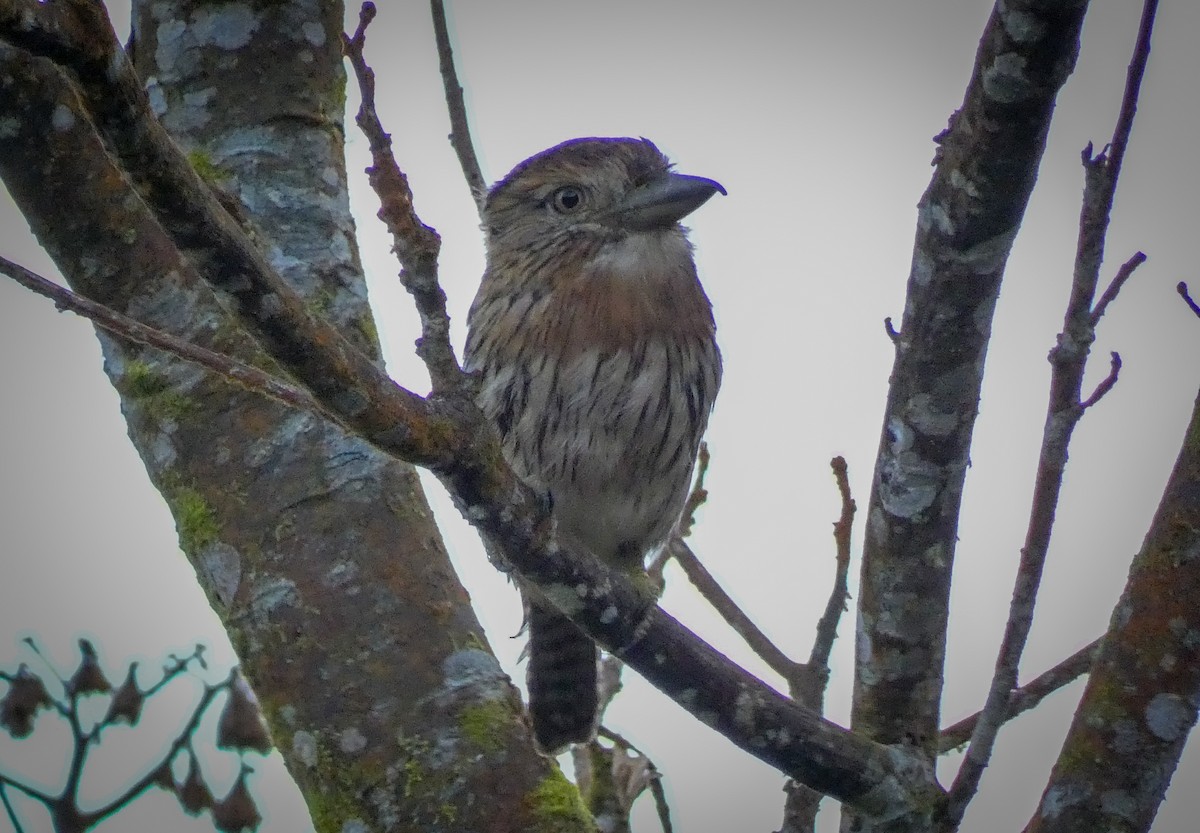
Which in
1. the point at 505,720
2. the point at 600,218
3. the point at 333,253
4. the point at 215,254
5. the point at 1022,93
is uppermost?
the point at 600,218

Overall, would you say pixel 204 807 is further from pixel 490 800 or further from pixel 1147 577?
pixel 1147 577

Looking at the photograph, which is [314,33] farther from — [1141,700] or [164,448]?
[1141,700]

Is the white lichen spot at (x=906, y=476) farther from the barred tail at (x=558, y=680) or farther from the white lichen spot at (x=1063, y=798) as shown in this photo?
the barred tail at (x=558, y=680)

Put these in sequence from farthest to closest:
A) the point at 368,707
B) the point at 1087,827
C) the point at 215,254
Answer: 1. the point at 368,707
2. the point at 1087,827
3. the point at 215,254

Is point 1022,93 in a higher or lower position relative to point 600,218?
lower

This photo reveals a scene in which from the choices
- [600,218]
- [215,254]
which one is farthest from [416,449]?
[600,218]

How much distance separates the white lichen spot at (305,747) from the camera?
297 centimetres

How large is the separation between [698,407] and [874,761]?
1378 mm

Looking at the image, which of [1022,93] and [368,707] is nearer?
[1022,93]

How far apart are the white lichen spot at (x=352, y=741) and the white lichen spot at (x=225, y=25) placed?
1.83 metres

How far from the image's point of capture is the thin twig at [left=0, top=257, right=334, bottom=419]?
1.93 m

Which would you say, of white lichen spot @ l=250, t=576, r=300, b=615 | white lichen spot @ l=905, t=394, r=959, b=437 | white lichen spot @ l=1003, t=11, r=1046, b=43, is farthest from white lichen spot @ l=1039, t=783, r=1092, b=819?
white lichen spot @ l=250, t=576, r=300, b=615

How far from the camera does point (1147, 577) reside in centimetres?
256

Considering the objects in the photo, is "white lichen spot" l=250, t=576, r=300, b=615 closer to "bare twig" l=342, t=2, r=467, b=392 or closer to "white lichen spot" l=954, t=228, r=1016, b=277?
"bare twig" l=342, t=2, r=467, b=392
